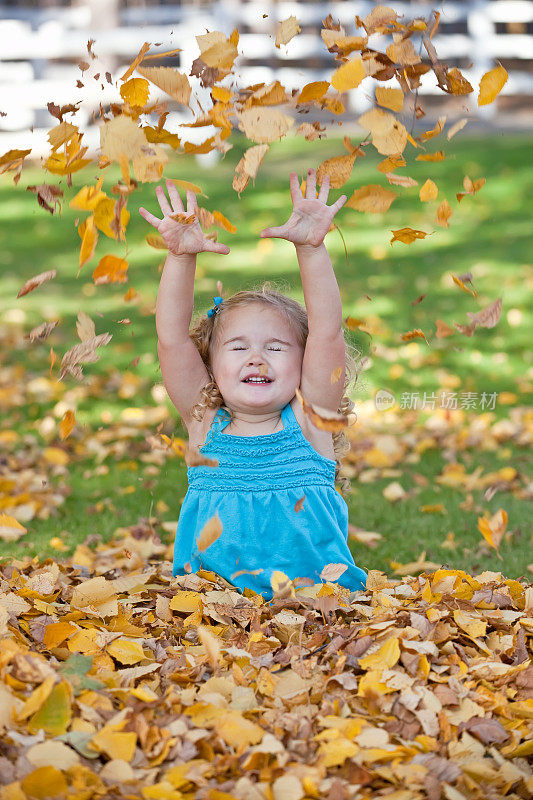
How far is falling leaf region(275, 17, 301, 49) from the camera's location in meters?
2.69

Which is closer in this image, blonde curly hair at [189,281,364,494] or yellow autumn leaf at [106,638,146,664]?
yellow autumn leaf at [106,638,146,664]

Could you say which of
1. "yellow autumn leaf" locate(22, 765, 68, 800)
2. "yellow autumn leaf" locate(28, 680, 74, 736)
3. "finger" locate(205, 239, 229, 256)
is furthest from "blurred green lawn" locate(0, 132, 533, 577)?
"yellow autumn leaf" locate(22, 765, 68, 800)

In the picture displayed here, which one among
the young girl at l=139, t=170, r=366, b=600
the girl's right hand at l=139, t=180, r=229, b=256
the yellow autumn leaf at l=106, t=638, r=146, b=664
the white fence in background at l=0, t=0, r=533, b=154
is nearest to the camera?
the yellow autumn leaf at l=106, t=638, r=146, b=664

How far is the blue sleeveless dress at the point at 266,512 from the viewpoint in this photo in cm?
298

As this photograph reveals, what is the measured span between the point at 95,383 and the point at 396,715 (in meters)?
4.04

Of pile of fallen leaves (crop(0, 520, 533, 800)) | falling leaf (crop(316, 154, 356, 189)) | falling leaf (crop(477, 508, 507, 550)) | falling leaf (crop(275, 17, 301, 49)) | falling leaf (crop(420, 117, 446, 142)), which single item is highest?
falling leaf (crop(275, 17, 301, 49))

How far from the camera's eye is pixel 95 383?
5.91 metres

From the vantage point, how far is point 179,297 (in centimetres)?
297

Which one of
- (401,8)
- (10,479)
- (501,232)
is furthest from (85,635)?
(401,8)

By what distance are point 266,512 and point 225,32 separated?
10.9 metres

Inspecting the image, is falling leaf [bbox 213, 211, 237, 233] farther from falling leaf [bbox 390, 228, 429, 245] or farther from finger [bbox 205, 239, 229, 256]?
falling leaf [bbox 390, 228, 429, 245]

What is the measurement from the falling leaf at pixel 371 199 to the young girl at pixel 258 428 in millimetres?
217

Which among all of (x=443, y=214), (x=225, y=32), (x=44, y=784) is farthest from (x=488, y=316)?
(x=225, y=32)

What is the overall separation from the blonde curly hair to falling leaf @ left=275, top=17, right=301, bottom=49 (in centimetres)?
81
